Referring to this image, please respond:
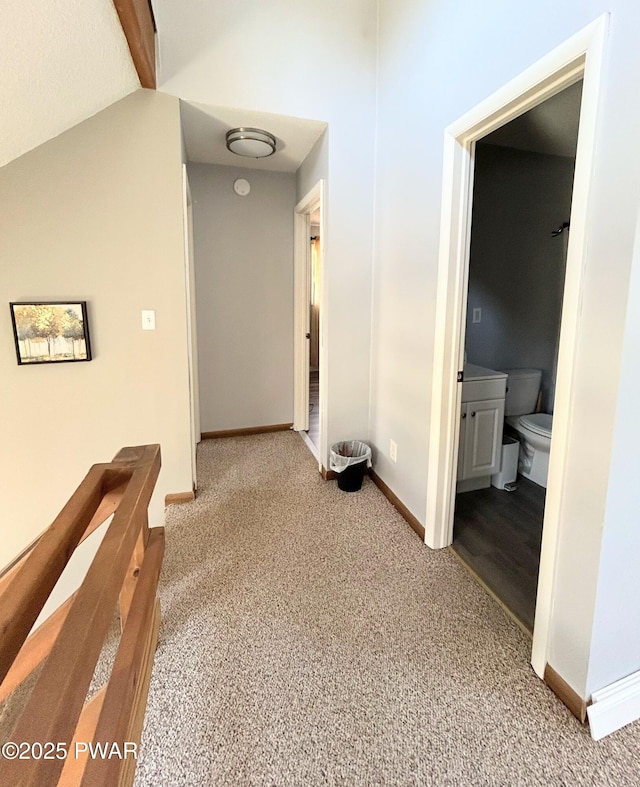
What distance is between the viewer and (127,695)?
0.91 meters

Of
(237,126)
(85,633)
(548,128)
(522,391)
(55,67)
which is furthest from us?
(522,391)

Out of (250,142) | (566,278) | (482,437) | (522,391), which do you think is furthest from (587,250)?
(250,142)

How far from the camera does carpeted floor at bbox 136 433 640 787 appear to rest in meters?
1.19

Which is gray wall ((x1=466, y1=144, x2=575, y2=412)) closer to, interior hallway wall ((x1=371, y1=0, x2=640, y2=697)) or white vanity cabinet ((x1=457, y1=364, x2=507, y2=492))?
white vanity cabinet ((x1=457, y1=364, x2=507, y2=492))

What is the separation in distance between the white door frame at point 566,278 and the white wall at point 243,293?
208 centimetres

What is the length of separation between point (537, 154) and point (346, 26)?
1.54m

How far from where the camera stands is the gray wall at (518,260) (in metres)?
2.94

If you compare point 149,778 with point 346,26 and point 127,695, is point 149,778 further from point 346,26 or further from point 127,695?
point 346,26

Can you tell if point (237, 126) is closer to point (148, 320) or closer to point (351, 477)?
point (148, 320)

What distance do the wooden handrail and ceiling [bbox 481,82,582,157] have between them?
7.98 ft

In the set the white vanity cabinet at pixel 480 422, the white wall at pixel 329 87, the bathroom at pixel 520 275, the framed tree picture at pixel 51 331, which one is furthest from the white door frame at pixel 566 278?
the framed tree picture at pixel 51 331

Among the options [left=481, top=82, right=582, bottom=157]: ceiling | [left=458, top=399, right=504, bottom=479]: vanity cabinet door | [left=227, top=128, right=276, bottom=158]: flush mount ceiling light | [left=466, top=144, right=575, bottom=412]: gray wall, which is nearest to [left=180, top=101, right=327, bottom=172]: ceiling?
[left=227, top=128, right=276, bottom=158]: flush mount ceiling light

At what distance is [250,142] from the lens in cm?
268

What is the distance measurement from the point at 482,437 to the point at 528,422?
443 mm
